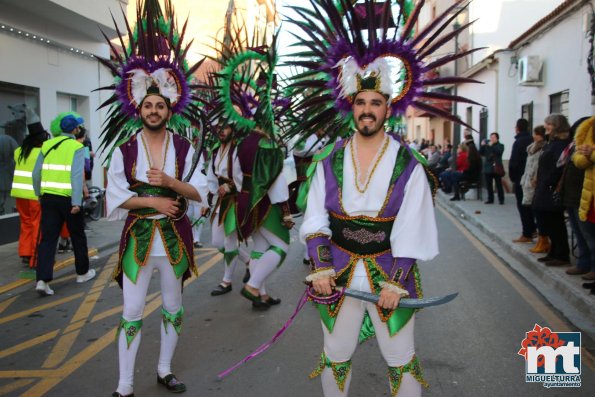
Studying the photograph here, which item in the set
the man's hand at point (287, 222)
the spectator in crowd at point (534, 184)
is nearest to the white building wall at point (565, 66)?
the spectator in crowd at point (534, 184)

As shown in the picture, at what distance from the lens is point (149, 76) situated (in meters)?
3.96

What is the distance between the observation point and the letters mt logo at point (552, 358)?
4125 millimetres

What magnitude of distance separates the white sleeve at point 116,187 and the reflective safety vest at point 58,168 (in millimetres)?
3134

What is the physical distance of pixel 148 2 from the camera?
431 cm

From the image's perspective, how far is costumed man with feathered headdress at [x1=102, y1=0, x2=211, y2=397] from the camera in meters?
3.77

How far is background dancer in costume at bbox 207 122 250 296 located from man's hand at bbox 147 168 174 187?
212 centimetres

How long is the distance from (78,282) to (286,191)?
3.17 meters

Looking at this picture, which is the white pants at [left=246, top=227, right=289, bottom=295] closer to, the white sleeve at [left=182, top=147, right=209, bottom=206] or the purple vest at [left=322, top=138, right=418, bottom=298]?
the white sleeve at [left=182, top=147, right=209, bottom=206]

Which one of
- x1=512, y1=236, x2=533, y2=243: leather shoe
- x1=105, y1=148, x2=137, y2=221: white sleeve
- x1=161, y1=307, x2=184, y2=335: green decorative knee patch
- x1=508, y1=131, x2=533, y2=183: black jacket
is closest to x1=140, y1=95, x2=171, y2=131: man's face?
x1=105, y1=148, x2=137, y2=221: white sleeve

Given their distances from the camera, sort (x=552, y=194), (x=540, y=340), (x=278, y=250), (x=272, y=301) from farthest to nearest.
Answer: (x=552, y=194) → (x=272, y=301) → (x=278, y=250) → (x=540, y=340)

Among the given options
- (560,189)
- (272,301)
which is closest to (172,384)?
(272,301)

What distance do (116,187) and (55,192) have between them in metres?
3.30

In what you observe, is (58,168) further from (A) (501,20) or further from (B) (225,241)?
(A) (501,20)

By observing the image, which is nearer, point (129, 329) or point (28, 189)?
point (129, 329)
